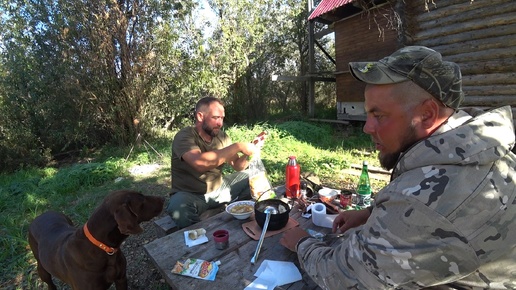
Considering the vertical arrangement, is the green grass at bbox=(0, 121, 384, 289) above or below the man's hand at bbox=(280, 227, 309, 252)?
below

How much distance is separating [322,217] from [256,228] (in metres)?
0.49

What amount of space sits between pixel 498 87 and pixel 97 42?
9.46m

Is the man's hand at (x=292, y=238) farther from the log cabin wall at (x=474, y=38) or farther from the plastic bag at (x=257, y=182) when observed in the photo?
the log cabin wall at (x=474, y=38)

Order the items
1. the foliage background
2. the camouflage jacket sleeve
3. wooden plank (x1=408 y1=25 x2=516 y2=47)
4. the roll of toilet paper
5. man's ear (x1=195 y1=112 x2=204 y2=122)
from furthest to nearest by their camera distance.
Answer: the foliage background → wooden plank (x1=408 y1=25 x2=516 y2=47) → man's ear (x1=195 y1=112 x2=204 y2=122) → the roll of toilet paper → the camouflage jacket sleeve

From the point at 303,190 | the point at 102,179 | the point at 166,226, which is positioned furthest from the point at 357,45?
the point at 166,226

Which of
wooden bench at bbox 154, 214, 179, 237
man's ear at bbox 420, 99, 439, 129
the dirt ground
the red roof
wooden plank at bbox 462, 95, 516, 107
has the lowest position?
the dirt ground

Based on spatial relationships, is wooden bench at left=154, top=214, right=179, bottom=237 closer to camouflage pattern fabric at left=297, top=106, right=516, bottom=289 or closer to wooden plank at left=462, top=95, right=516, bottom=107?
camouflage pattern fabric at left=297, top=106, right=516, bottom=289

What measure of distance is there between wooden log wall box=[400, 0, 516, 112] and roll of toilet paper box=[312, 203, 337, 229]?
5808 mm

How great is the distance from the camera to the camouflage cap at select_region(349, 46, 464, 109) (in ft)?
3.68

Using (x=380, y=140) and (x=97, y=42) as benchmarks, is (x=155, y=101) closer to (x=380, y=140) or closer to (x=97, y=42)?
(x=97, y=42)

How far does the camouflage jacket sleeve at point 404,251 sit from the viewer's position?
930mm

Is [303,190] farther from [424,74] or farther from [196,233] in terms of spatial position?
[424,74]

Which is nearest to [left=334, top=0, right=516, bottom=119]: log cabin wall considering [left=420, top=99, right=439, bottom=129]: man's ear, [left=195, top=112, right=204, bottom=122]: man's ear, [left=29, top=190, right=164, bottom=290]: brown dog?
[left=195, top=112, right=204, bottom=122]: man's ear

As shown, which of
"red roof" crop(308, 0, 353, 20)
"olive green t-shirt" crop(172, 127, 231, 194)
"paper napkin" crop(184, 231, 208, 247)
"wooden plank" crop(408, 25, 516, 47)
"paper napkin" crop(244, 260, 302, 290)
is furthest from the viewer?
"red roof" crop(308, 0, 353, 20)
